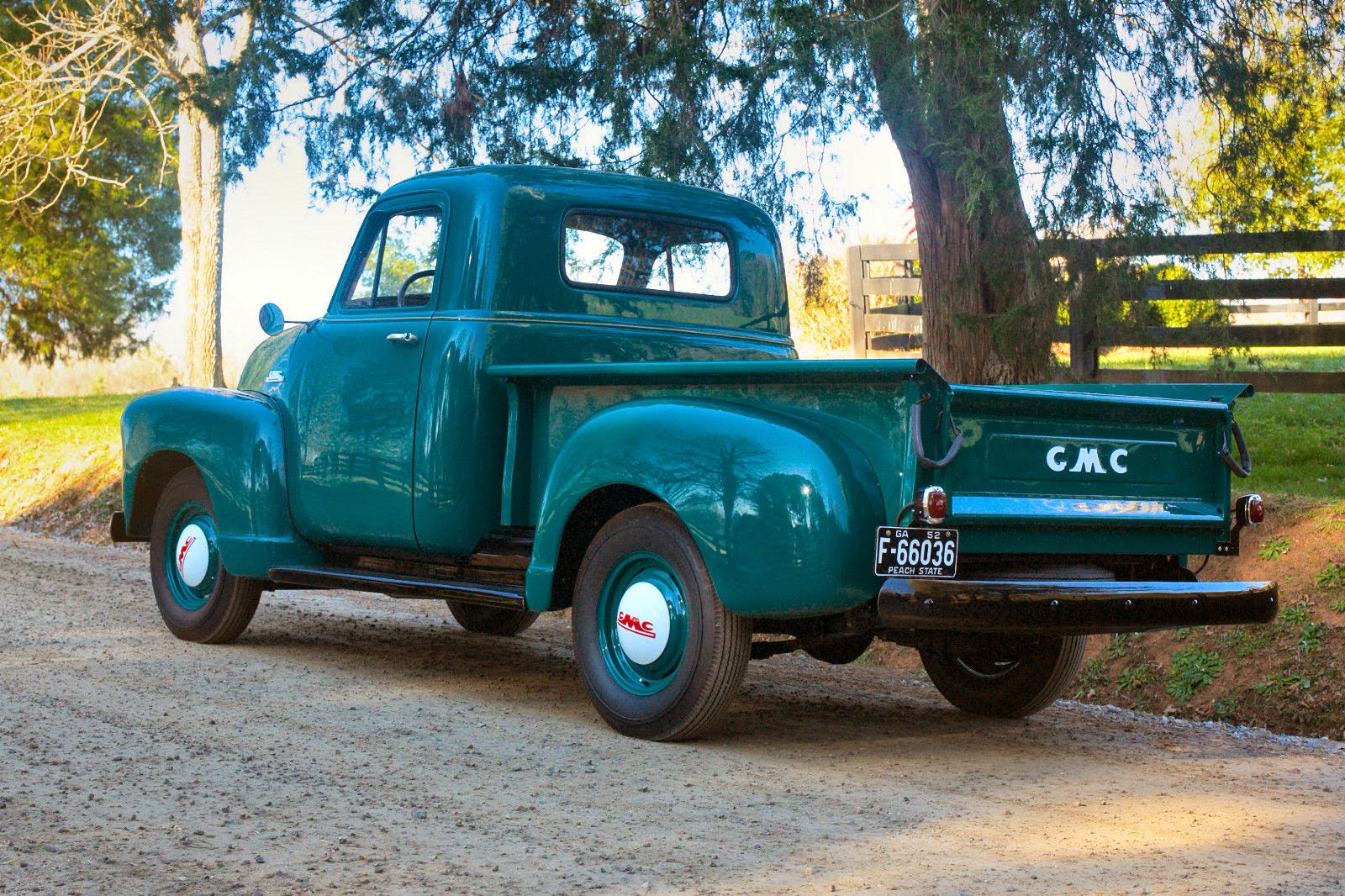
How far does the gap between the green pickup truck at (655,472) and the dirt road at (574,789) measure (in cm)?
42

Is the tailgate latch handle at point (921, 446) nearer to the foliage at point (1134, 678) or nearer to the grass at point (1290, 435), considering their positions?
the foliage at point (1134, 678)

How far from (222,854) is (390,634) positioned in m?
4.41

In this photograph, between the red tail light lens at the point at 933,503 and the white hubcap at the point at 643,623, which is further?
the white hubcap at the point at 643,623

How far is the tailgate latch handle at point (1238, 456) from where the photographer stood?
5.29 metres

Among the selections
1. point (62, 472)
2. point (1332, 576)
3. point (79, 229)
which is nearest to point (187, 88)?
point (62, 472)

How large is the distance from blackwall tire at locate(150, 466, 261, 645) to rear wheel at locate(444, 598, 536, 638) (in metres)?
1.30

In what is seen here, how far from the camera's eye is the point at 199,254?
18.2 metres

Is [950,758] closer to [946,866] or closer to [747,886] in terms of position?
[946,866]

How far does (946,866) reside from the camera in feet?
12.4

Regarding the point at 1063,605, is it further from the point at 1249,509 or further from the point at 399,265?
the point at 399,265

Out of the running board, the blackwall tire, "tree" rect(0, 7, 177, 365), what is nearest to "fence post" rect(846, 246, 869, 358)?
the blackwall tire

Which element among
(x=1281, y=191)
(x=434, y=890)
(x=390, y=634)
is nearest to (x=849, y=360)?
(x=434, y=890)

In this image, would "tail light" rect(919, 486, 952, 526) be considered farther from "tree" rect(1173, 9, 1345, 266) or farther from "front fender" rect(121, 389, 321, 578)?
"tree" rect(1173, 9, 1345, 266)

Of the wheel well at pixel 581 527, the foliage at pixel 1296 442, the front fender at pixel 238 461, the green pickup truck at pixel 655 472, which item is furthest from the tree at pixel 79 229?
the wheel well at pixel 581 527
